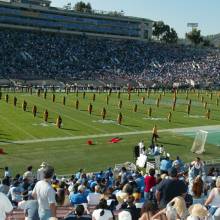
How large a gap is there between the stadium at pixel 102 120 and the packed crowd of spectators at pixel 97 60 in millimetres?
213

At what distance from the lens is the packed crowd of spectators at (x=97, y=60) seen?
8394cm

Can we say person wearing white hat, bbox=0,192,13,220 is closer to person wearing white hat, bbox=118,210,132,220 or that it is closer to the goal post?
person wearing white hat, bbox=118,210,132,220

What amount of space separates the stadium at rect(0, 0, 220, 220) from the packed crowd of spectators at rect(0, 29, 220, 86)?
21cm

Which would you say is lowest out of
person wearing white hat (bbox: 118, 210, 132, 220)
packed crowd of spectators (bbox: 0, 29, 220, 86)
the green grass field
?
the green grass field

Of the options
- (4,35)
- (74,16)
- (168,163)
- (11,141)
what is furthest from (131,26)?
(168,163)

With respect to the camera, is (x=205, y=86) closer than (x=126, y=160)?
No

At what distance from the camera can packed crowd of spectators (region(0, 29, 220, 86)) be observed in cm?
8394

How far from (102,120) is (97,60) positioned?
5758 cm

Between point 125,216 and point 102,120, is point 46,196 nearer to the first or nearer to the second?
point 125,216

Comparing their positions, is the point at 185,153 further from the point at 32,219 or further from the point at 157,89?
the point at 157,89

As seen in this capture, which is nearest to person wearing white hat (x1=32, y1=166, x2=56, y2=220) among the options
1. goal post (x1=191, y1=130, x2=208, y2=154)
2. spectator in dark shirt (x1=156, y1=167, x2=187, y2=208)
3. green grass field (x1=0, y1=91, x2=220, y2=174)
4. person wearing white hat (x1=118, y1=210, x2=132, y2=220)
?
person wearing white hat (x1=118, y1=210, x2=132, y2=220)

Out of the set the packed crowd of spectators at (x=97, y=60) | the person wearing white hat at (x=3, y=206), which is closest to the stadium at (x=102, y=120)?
the person wearing white hat at (x=3, y=206)

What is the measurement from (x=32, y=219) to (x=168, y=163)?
1144 centimetres

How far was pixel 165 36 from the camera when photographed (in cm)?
13925
